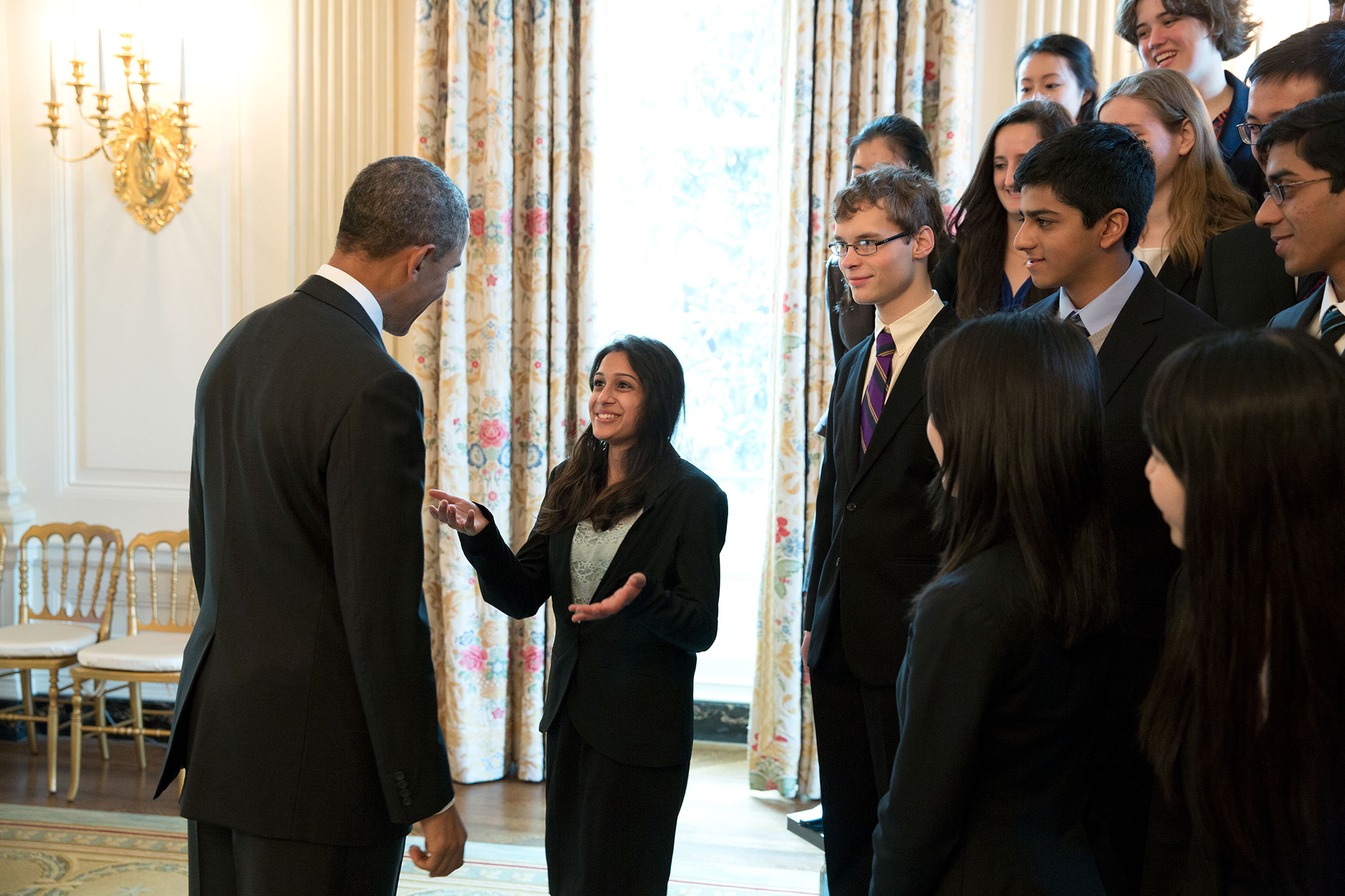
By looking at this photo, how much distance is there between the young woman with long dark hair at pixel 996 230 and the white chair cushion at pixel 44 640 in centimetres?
369

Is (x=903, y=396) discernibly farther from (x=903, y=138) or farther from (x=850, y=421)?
(x=903, y=138)

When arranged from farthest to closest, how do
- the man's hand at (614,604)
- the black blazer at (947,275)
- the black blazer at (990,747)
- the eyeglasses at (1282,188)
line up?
the black blazer at (947,275)
the man's hand at (614,604)
the eyeglasses at (1282,188)
the black blazer at (990,747)

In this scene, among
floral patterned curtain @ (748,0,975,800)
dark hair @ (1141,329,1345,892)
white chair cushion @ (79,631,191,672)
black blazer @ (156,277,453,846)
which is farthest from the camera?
white chair cushion @ (79,631,191,672)

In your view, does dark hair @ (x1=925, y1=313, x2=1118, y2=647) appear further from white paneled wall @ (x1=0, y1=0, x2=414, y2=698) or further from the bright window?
white paneled wall @ (x1=0, y1=0, x2=414, y2=698)

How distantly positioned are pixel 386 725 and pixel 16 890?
2.40 meters

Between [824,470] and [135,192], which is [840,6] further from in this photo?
A: [135,192]

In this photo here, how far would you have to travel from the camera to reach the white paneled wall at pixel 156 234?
4402 mm

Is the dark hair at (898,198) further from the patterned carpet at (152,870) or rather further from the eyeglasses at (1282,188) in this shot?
the patterned carpet at (152,870)

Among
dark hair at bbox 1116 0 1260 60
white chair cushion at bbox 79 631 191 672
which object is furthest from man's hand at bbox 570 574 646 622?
white chair cushion at bbox 79 631 191 672

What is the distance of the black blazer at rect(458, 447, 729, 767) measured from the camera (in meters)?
2.15

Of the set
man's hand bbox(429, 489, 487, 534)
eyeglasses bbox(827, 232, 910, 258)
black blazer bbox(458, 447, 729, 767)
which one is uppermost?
eyeglasses bbox(827, 232, 910, 258)

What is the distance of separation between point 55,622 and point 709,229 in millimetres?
3322

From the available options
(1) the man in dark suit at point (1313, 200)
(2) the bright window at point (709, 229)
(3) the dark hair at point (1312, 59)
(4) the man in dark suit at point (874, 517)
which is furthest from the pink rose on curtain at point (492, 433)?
(1) the man in dark suit at point (1313, 200)

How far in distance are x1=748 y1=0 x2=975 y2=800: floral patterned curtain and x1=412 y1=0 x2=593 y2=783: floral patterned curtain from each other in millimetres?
823
